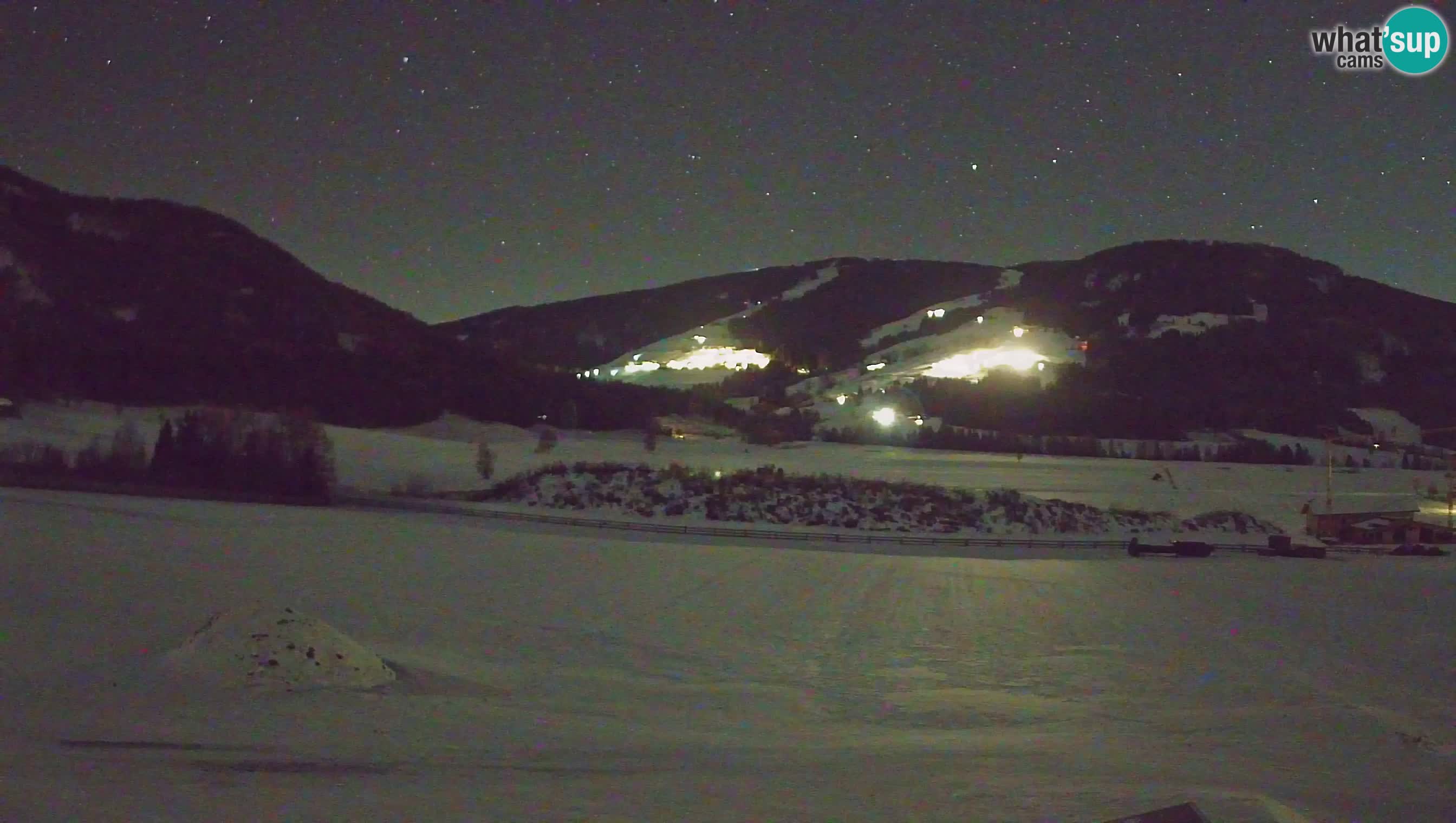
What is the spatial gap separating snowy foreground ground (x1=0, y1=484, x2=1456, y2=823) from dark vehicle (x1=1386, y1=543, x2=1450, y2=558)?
1077cm

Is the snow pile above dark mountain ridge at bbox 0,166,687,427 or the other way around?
the other way around

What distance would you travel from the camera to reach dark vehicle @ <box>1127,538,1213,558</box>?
31.9 metres

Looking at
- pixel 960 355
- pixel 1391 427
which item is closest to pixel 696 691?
pixel 1391 427

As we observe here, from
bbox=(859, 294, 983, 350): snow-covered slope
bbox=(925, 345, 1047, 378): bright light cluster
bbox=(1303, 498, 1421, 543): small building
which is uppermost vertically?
bbox=(859, 294, 983, 350): snow-covered slope

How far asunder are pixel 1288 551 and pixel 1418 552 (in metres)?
6.43

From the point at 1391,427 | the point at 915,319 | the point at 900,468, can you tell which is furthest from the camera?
the point at 915,319

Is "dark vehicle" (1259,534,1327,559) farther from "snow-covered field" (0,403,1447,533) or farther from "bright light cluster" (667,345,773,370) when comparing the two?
"bright light cluster" (667,345,773,370)

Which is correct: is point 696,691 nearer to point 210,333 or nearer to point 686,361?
point 210,333

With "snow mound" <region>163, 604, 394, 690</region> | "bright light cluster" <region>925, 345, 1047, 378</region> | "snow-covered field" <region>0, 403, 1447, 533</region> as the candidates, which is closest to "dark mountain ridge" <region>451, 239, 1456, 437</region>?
"bright light cluster" <region>925, 345, 1047, 378</region>

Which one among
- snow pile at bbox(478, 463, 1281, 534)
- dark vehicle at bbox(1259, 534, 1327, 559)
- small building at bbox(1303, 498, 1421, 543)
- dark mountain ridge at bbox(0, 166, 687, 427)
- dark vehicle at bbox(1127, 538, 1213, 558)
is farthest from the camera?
dark mountain ridge at bbox(0, 166, 687, 427)

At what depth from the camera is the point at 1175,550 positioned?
32.1 metres

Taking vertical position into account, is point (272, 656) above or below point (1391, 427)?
below

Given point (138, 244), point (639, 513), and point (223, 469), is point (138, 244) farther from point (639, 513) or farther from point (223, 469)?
point (639, 513)

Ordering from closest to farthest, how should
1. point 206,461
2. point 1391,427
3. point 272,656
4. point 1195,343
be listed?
point 272,656 < point 206,461 < point 1391,427 < point 1195,343
